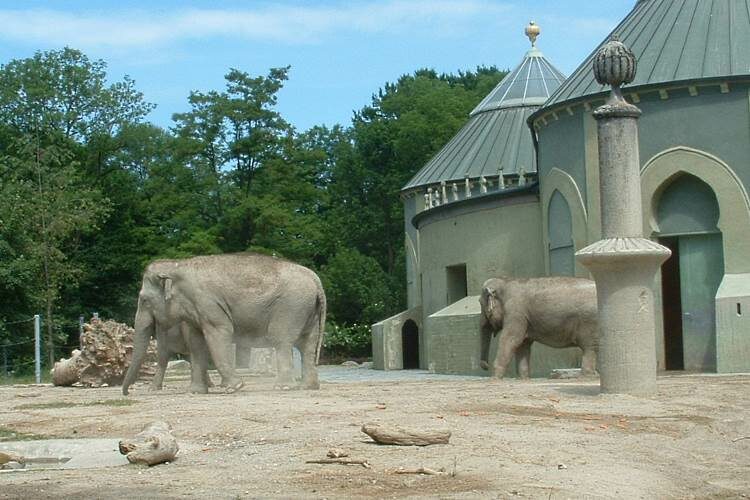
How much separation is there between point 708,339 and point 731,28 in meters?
6.46

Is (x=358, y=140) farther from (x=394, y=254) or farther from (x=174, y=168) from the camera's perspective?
(x=174, y=168)

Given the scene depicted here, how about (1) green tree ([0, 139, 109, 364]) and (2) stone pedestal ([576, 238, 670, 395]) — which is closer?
(2) stone pedestal ([576, 238, 670, 395])

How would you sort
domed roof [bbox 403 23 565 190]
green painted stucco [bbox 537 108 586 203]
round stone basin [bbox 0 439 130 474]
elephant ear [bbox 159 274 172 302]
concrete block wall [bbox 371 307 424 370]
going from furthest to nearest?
domed roof [bbox 403 23 565 190] < concrete block wall [bbox 371 307 424 370] < green painted stucco [bbox 537 108 586 203] < elephant ear [bbox 159 274 172 302] < round stone basin [bbox 0 439 130 474]

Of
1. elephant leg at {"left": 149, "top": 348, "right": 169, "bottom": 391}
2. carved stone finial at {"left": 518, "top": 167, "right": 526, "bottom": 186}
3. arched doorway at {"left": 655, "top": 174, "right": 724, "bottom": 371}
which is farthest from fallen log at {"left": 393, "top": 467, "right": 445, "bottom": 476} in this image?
carved stone finial at {"left": 518, "top": 167, "right": 526, "bottom": 186}

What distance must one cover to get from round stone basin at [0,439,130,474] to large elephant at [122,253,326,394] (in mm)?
5866

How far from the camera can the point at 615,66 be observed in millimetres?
16875

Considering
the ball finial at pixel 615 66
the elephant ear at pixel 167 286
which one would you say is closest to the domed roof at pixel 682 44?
the ball finial at pixel 615 66

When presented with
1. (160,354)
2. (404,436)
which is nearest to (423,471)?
(404,436)

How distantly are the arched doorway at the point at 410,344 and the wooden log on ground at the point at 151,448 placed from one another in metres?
32.8

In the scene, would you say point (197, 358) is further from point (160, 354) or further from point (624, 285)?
point (624, 285)

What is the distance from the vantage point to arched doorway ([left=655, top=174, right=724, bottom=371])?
24.6m

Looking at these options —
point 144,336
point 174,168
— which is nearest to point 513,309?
point 144,336

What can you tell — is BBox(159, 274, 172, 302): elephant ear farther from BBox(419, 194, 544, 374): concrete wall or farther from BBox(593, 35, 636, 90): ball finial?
BBox(419, 194, 544, 374): concrete wall

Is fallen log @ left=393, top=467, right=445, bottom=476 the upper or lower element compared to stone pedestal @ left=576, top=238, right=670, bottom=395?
lower
